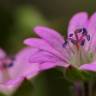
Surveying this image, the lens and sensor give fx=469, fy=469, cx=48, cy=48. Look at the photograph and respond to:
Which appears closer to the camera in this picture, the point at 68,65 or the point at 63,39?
the point at 68,65

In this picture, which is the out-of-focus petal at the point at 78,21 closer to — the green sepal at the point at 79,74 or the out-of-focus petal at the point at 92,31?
the out-of-focus petal at the point at 92,31

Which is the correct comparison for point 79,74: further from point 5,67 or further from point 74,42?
point 5,67

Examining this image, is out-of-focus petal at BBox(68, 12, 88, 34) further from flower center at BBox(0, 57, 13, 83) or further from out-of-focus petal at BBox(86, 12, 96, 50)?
flower center at BBox(0, 57, 13, 83)

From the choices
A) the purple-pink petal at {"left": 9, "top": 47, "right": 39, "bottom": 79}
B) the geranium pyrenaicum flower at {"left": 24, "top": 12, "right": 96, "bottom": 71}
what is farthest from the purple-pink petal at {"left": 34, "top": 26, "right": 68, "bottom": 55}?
the purple-pink petal at {"left": 9, "top": 47, "right": 39, "bottom": 79}

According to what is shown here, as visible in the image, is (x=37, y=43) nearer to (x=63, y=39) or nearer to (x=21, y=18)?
(x=63, y=39)

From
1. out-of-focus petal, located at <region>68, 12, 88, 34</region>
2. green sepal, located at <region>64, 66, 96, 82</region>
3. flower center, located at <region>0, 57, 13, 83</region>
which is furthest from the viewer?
flower center, located at <region>0, 57, 13, 83</region>

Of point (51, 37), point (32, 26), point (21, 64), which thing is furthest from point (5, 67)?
point (32, 26)

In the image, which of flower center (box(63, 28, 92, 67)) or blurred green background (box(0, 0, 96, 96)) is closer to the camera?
flower center (box(63, 28, 92, 67))

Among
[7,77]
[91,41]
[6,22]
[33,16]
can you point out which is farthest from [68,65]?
[6,22]
